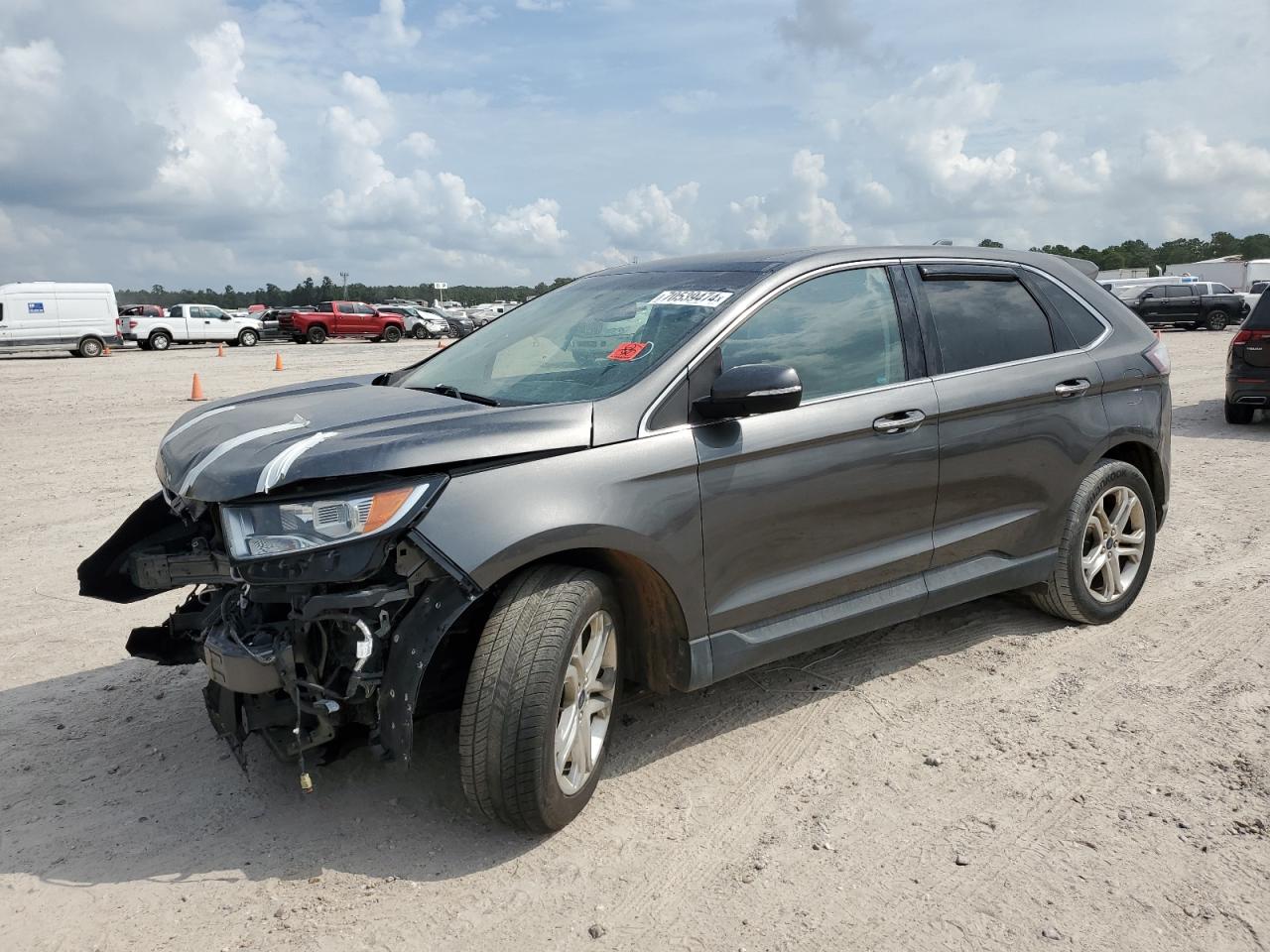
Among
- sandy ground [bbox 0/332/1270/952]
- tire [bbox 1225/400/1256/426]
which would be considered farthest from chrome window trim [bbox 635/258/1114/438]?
tire [bbox 1225/400/1256/426]

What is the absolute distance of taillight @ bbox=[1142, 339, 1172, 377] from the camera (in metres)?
5.04

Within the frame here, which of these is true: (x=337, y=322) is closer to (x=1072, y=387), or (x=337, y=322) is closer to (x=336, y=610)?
(x=1072, y=387)

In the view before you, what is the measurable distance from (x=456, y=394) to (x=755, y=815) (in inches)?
73.3

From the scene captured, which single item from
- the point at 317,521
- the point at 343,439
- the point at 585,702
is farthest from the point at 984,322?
the point at 317,521

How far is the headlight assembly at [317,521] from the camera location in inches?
113

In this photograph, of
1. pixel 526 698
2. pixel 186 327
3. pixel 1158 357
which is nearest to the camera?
pixel 526 698

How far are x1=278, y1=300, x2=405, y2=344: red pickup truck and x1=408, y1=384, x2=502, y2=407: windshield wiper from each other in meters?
37.9

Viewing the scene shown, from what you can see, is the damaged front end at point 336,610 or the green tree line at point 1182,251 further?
the green tree line at point 1182,251

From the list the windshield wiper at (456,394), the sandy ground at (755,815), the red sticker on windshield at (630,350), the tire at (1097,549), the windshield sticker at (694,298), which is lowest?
the sandy ground at (755,815)

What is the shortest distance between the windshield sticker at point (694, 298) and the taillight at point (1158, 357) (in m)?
2.53

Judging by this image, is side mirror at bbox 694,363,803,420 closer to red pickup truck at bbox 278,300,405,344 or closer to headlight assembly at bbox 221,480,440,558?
headlight assembly at bbox 221,480,440,558

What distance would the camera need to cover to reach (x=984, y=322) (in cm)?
447

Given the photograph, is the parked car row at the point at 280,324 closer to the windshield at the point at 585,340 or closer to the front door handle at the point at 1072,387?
the windshield at the point at 585,340

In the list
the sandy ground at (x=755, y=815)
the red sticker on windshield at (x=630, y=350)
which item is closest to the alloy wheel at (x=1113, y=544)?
the sandy ground at (x=755, y=815)
